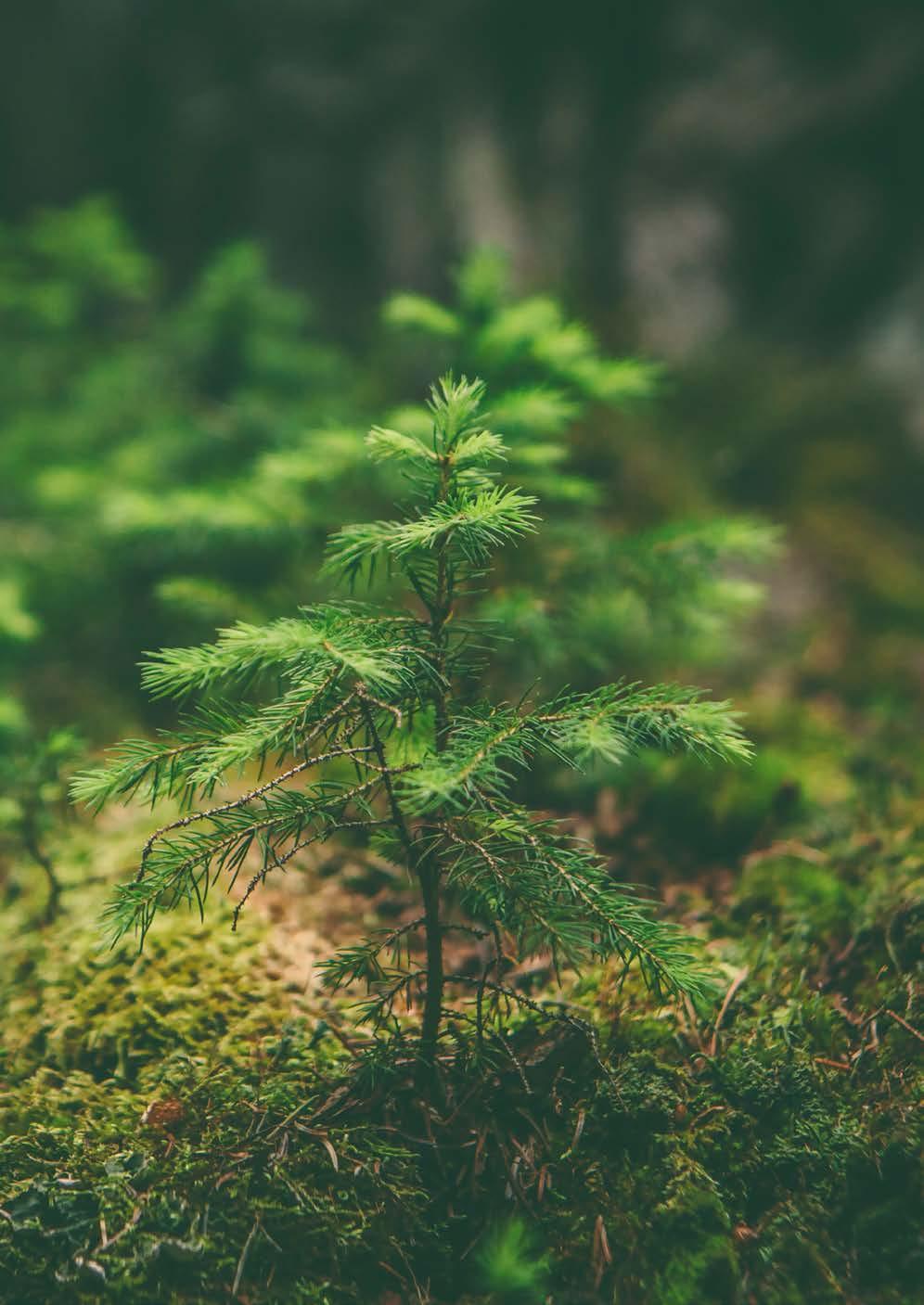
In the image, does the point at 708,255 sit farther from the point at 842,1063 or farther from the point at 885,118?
the point at 842,1063

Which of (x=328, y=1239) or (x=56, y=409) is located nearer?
(x=328, y=1239)

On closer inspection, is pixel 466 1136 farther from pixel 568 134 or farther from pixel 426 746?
pixel 568 134

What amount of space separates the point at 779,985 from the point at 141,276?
16.0 ft

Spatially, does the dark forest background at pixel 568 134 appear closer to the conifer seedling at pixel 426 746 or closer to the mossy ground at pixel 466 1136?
the conifer seedling at pixel 426 746

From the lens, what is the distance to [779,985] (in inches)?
96.5

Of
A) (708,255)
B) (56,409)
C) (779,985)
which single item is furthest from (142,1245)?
(708,255)

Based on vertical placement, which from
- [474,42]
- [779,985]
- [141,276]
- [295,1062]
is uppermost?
[474,42]

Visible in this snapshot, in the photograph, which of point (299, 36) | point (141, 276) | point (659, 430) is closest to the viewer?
point (141, 276)

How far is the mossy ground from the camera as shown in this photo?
6.21 ft

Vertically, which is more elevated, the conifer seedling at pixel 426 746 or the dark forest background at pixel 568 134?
the dark forest background at pixel 568 134

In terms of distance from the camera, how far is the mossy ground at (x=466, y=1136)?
1893 millimetres

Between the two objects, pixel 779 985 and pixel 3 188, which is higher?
pixel 3 188

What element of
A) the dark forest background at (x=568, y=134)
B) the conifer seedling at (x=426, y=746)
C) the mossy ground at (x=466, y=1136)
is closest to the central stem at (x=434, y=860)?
the conifer seedling at (x=426, y=746)

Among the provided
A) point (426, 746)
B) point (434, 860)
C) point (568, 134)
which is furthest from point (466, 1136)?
point (568, 134)
